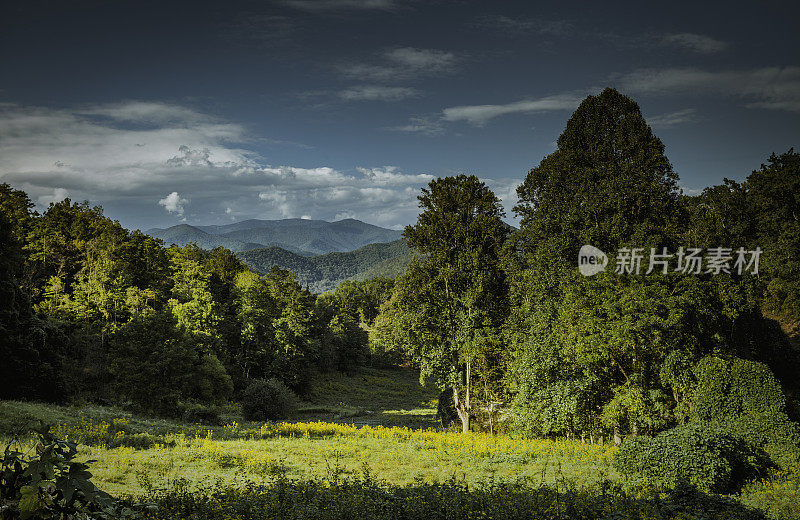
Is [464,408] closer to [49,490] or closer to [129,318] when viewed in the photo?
[49,490]

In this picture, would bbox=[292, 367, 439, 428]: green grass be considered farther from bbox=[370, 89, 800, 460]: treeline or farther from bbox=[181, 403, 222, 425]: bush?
bbox=[181, 403, 222, 425]: bush

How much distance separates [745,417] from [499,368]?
10.0m

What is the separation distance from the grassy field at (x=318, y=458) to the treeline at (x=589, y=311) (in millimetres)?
2744

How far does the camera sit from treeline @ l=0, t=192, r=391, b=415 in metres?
22.8

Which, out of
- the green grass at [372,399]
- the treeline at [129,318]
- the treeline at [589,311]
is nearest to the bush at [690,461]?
the treeline at [589,311]

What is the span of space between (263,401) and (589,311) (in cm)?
2226

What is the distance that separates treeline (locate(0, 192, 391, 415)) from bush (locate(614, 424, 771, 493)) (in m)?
23.5

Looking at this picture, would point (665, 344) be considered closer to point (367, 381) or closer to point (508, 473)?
point (508, 473)

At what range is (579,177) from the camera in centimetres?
2070

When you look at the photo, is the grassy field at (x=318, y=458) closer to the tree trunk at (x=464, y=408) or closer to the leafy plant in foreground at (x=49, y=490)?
the tree trunk at (x=464, y=408)

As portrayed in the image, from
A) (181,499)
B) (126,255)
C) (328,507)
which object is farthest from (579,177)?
(126,255)
